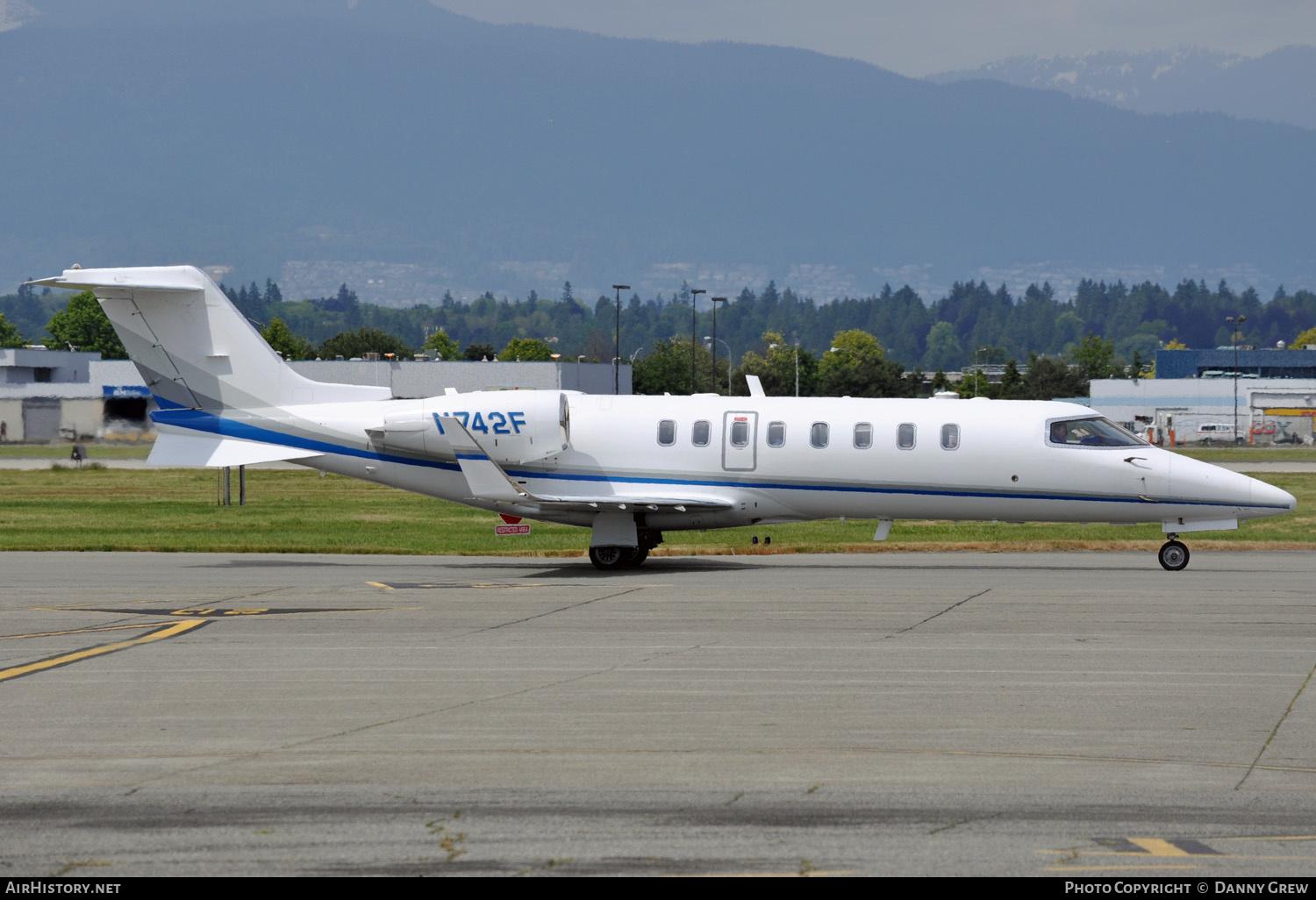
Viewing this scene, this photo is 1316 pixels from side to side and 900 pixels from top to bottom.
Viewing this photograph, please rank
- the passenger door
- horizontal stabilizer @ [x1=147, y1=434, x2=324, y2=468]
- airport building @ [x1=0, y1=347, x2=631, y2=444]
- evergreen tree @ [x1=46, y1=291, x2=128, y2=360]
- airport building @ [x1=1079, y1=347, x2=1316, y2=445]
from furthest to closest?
evergreen tree @ [x1=46, y1=291, x2=128, y2=360]
airport building @ [x1=1079, y1=347, x2=1316, y2=445]
airport building @ [x1=0, y1=347, x2=631, y2=444]
horizontal stabilizer @ [x1=147, y1=434, x2=324, y2=468]
the passenger door

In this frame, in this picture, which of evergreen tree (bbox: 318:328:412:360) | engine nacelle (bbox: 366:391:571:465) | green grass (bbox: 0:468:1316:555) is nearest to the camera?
engine nacelle (bbox: 366:391:571:465)

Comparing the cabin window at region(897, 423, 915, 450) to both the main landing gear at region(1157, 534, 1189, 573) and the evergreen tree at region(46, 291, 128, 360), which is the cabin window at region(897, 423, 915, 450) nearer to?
the main landing gear at region(1157, 534, 1189, 573)

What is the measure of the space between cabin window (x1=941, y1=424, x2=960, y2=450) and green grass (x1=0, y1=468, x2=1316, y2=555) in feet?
15.9

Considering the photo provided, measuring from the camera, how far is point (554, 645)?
15922 mm

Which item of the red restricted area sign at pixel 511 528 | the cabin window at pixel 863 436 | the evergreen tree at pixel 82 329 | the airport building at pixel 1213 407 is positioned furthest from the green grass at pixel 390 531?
the evergreen tree at pixel 82 329

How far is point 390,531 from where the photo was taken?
3406cm

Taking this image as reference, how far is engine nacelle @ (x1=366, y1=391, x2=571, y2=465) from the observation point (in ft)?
82.7

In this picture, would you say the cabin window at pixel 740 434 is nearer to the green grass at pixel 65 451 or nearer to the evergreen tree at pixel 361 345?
the green grass at pixel 65 451

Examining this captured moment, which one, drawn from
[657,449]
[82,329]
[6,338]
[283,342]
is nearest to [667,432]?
→ [657,449]

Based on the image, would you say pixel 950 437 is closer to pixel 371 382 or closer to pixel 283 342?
pixel 371 382

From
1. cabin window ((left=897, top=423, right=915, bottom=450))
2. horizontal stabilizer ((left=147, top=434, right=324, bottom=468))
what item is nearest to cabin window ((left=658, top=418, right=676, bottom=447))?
cabin window ((left=897, top=423, right=915, bottom=450))

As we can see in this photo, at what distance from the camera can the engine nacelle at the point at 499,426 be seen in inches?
992
